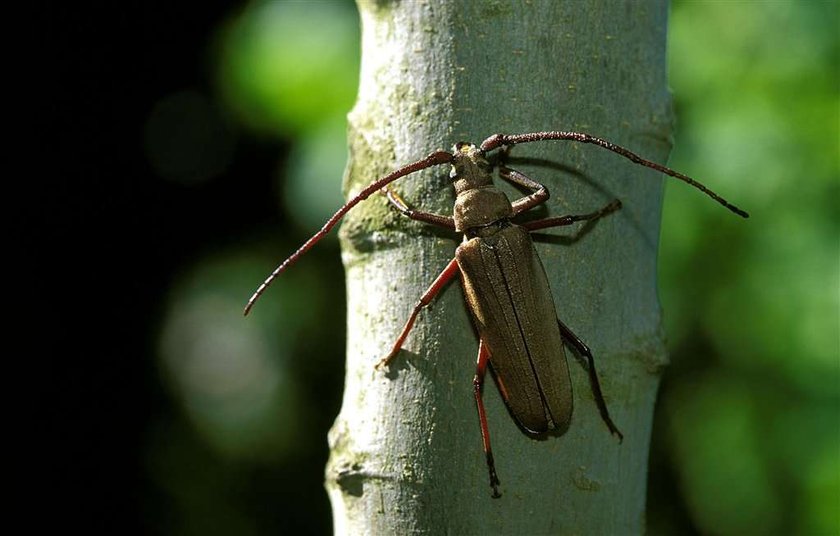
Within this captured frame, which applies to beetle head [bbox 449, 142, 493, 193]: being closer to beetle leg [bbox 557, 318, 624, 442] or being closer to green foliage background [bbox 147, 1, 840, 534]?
beetle leg [bbox 557, 318, 624, 442]

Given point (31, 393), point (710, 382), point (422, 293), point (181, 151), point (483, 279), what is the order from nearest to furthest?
1. point (422, 293)
2. point (483, 279)
3. point (710, 382)
4. point (31, 393)
5. point (181, 151)

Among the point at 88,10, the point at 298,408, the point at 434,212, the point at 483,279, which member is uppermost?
the point at 88,10

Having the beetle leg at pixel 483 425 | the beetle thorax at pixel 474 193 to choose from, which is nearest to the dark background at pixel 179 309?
the beetle thorax at pixel 474 193

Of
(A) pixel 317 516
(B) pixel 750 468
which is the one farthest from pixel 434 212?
(A) pixel 317 516

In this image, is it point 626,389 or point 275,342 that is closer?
point 626,389

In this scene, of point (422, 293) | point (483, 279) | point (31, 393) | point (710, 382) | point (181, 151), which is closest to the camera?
point (422, 293)

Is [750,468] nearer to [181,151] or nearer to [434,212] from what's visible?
[434,212]

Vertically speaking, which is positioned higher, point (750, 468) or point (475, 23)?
point (475, 23)
